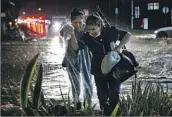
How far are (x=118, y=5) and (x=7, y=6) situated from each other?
1522 millimetres

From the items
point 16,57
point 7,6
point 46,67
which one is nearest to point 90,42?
point 7,6

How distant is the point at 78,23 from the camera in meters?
6.15

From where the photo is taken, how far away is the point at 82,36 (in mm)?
6152

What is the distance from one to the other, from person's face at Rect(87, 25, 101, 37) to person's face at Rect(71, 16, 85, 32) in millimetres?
204

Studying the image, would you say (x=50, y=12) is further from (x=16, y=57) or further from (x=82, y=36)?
(x=16, y=57)

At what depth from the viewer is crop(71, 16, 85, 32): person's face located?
610 centimetres

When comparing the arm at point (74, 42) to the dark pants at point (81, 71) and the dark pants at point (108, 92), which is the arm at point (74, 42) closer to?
the dark pants at point (81, 71)

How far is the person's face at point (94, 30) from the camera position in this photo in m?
5.86

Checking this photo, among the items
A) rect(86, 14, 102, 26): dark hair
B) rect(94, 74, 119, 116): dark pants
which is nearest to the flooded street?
rect(94, 74, 119, 116): dark pants

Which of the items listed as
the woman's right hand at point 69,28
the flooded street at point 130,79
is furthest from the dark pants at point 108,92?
the flooded street at point 130,79

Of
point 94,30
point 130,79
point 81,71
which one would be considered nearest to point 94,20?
point 94,30

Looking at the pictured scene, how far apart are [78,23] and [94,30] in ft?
1.08

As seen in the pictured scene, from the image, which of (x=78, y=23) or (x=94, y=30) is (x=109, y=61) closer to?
(x=94, y=30)

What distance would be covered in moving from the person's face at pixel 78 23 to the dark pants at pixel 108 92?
62 cm
